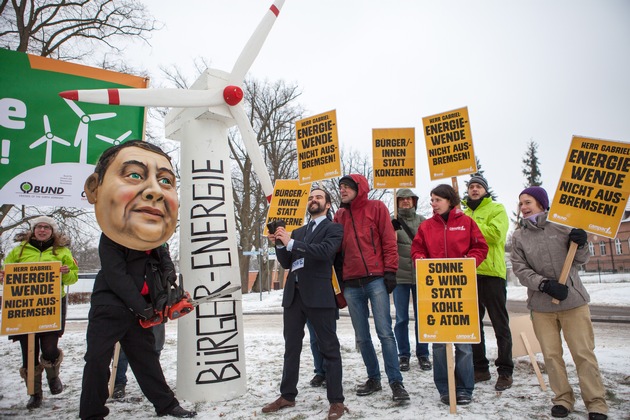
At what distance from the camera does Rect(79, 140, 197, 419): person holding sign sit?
10.7 feet

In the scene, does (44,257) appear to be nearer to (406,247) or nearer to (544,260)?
(406,247)

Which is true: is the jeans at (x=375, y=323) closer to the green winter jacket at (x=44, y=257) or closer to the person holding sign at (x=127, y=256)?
the person holding sign at (x=127, y=256)

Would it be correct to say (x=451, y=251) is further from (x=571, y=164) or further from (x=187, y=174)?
(x=187, y=174)

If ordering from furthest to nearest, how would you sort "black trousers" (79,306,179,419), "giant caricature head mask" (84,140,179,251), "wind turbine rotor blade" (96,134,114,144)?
"wind turbine rotor blade" (96,134,114,144), "black trousers" (79,306,179,419), "giant caricature head mask" (84,140,179,251)

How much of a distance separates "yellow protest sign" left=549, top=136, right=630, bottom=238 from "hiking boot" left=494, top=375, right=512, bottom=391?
1765mm

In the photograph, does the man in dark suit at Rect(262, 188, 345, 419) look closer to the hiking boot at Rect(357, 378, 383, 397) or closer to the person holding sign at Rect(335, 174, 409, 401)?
the person holding sign at Rect(335, 174, 409, 401)

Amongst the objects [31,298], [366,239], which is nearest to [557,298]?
[366,239]

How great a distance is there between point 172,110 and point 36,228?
2105 mm

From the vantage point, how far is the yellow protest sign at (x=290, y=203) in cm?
588

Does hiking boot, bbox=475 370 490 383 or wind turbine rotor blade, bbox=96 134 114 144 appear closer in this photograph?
hiking boot, bbox=475 370 490 383

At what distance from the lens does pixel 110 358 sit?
3.46 metres

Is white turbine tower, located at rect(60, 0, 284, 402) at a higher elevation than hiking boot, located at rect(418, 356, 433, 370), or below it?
higher

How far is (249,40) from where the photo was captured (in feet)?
18.4

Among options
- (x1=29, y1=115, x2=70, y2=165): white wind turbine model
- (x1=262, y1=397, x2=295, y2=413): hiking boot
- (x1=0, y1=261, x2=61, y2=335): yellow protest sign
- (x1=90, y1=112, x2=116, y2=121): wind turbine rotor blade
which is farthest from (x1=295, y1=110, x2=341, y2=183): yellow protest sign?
(x1=0, y1=261, x2=61, y2=335): yellow protest sign
